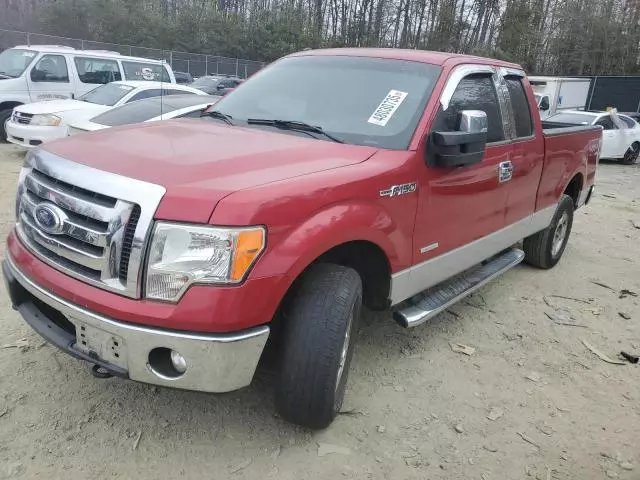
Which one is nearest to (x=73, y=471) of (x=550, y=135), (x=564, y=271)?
(x=550, y=135)

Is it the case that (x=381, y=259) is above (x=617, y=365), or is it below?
above

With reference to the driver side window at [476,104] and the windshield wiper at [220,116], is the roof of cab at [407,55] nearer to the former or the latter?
the driver side window at [476,104]

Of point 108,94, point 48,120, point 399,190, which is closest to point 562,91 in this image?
point 108,94

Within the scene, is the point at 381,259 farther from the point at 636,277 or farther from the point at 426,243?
the point at 636,277

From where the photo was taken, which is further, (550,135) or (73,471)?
(550,135)

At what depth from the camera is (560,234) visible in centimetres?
579

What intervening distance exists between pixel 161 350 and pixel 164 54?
2955 cm

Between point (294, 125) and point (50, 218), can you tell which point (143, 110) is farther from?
point (50, 218)

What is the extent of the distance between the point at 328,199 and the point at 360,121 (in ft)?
3.02

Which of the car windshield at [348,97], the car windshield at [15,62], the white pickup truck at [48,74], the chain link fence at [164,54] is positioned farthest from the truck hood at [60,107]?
the chain link fence at [164,54]

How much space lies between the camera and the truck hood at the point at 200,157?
2.22 meters

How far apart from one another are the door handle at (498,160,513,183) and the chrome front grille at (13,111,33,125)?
8.30 meters

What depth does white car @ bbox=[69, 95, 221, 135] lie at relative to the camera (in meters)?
7.76

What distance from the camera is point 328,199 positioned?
252 cm
